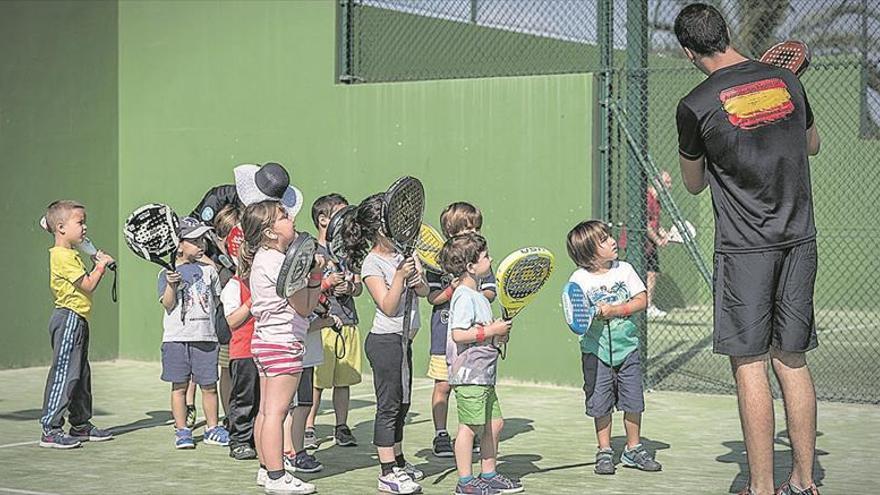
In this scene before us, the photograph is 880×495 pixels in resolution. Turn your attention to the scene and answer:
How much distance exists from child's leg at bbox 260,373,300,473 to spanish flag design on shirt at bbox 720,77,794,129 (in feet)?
7.83

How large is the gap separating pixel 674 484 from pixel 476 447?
1.47 m

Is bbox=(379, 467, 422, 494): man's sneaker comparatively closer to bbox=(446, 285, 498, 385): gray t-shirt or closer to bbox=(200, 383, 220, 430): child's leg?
bbox=(446, 285, 498, 385): gray t-shirt

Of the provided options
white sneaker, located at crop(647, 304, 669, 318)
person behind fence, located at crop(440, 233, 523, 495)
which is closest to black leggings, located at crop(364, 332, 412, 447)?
person behind fence, located at crop(440, 233, 523, 495)

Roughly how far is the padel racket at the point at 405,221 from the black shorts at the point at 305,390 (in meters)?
0.67

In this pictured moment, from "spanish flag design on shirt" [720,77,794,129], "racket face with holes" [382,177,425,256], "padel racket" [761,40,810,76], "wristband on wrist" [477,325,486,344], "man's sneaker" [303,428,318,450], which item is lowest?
"man's sneaker" [303,428,318,450]

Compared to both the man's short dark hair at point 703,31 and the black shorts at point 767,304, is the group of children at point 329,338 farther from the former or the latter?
the man's short dark hair at point 703,31

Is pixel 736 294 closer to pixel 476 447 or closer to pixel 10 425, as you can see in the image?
pixel 476 447

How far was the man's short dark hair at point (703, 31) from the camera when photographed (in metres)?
5.96

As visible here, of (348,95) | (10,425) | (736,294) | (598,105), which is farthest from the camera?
(348,95)

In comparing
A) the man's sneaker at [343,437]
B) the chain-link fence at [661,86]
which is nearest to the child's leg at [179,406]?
the man's sneaker at [343,437]

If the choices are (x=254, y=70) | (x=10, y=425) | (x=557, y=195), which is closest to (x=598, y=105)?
(x=557, y=195)

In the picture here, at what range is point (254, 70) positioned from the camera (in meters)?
12.2

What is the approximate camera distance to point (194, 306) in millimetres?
8359

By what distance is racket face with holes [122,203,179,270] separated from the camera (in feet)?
26.2
